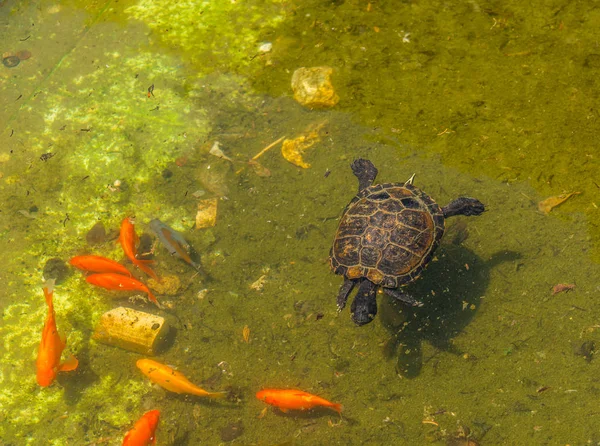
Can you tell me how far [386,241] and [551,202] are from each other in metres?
2.01

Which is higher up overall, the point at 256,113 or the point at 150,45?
the point at 150,45

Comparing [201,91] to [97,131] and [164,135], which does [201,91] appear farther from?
[97,131]

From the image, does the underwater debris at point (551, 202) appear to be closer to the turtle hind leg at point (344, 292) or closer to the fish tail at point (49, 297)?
the turtle hind leg at point (344, 292)

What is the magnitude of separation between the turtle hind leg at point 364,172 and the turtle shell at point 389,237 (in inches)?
15.6

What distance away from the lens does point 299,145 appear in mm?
6176

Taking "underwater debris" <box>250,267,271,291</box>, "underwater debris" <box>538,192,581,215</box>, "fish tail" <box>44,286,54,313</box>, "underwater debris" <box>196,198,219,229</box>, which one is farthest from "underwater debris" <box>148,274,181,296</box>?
"underwater debris" <box>538,192,581,215</box>

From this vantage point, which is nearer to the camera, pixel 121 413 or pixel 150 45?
pixel 121 413

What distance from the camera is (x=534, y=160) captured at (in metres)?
5.55

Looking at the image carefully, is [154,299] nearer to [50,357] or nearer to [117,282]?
[117,282]

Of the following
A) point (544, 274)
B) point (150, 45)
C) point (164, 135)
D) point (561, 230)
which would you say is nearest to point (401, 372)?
point (544, 274)

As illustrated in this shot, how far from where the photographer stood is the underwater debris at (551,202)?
525 cm

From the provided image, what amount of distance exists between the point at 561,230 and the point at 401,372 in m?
2.25

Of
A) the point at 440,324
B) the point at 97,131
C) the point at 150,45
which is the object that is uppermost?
the point at 150,45

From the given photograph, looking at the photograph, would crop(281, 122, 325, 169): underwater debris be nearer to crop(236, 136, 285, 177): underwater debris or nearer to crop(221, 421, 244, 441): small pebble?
crop(236, 136, 285, 177): underwater debris
